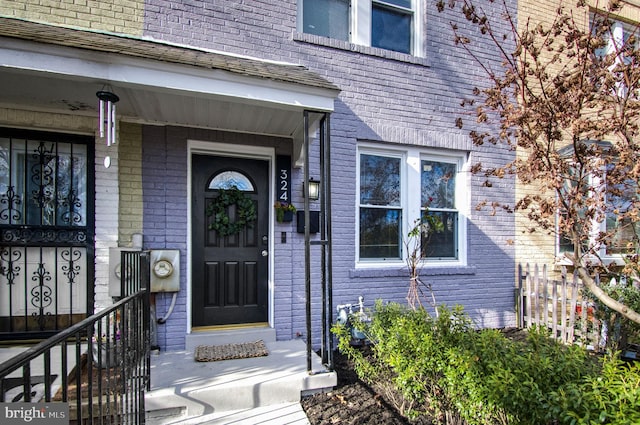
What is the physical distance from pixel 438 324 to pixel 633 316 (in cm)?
132

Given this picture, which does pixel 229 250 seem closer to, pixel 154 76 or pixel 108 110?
pixel 108 110

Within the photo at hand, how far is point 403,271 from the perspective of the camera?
15.4ft

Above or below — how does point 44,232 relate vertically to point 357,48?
below

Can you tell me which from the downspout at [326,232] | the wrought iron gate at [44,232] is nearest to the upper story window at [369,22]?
the downspout at [326,232]

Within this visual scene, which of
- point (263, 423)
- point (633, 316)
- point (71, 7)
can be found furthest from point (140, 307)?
point (633, 316)

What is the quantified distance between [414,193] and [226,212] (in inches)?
103

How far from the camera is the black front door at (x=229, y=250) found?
13.2 feet

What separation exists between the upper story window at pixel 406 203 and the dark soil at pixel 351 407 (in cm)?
173

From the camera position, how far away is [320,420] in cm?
272

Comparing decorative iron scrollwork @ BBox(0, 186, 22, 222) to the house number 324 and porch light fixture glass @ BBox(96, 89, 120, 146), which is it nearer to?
porch light fixture glass @ BBox(96, 89, 120, 146)

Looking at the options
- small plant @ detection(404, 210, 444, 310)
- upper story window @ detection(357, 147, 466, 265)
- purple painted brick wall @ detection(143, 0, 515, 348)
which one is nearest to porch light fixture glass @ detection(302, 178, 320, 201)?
purple painted brick wall @ detection(143, 0, 515, 348)

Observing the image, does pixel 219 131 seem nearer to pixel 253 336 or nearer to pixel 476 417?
pixel 253 336

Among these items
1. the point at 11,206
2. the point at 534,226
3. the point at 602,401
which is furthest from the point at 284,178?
the point at 534,226

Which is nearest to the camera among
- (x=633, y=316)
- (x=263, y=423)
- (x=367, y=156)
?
(x=633, y=316)
